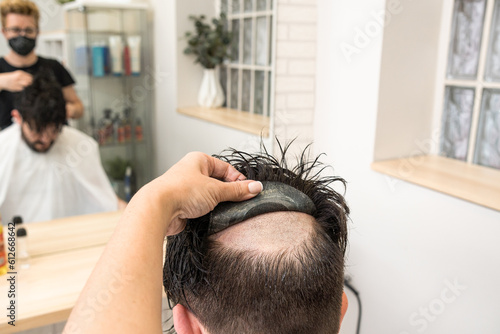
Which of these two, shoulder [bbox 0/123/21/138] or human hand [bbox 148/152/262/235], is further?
shoulder [bbox 0/123/21/138]

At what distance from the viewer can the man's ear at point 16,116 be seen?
1.65m

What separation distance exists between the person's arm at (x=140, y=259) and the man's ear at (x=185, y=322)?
18 centimetres

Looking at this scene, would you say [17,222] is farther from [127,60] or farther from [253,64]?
[253,64]

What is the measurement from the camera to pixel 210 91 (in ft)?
7.29

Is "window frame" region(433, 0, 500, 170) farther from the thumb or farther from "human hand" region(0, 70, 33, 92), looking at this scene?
"human hand" region(0, 70, 33, 92)

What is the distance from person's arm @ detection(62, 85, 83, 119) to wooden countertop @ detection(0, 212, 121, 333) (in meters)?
0.45

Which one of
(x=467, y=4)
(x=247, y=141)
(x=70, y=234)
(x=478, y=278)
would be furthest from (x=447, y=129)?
(x=70, y=234)

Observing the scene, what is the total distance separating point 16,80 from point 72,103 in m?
0.21

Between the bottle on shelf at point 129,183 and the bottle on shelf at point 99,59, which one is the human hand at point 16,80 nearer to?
the bottle on shelf at point 99,59

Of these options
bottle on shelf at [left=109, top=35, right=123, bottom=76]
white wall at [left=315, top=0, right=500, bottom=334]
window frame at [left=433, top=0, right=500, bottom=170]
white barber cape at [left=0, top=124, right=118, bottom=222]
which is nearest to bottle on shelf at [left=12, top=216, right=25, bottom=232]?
white barber cape at [left=0, top=124, right=118, bottom=222]

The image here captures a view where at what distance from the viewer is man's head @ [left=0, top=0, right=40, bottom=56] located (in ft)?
5.13

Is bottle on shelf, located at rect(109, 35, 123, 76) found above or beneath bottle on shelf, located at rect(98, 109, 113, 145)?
above

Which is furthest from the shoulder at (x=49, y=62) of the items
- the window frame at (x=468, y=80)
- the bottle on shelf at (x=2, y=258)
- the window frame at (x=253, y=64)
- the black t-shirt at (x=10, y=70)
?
the window frame at (x=468, y=80)

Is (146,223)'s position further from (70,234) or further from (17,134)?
(70,234)
